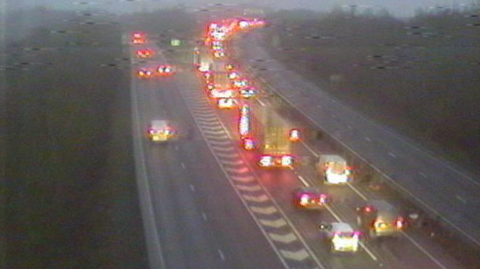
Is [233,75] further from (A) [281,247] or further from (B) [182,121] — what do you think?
(A) [281,247]

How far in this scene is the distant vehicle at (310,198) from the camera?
16.7 feet

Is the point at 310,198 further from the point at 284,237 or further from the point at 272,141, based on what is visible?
→ the point at 272,141

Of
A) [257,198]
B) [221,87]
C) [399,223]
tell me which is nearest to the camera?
[399,223]

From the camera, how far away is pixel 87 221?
5.26 meters

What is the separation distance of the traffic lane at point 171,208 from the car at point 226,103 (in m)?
0.37

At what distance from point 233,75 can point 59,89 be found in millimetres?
1429

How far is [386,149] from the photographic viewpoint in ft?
18.4

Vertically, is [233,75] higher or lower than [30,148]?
higher

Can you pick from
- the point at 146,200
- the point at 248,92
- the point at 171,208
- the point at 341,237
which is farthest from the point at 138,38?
the point at 341,237

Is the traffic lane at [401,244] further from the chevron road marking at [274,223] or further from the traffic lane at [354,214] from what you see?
the chevron road marking at [274,223]

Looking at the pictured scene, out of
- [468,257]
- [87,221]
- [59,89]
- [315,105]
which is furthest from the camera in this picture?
[59,89]

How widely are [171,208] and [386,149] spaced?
1.52 metres

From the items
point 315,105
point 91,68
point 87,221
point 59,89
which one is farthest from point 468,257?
point 59,89

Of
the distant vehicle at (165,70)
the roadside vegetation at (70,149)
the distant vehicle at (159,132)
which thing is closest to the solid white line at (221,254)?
the roadside vegetation at (70,149)
